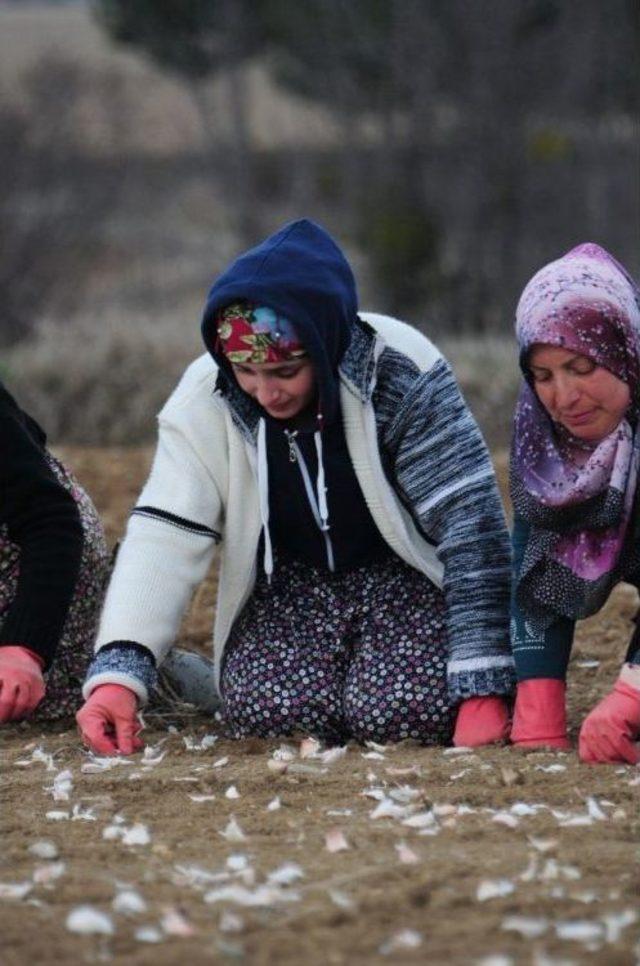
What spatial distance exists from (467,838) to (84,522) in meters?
1.59

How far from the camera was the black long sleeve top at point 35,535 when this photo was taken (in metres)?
4.07

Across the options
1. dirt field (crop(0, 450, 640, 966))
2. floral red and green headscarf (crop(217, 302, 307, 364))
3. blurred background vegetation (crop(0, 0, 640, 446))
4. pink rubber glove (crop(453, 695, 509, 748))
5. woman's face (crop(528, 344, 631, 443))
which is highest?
blurred background vegetation (crop(0, 0, 640, 446))

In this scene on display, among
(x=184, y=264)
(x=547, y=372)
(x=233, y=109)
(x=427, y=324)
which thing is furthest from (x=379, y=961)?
(x=184, y=264)

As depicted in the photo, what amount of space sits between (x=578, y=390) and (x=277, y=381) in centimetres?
66

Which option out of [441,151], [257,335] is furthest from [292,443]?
[441,151]

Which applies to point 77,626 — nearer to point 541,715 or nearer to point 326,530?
point 326,530

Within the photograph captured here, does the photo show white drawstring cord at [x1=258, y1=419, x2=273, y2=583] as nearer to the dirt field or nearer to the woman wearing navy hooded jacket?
the woman wearing navy hooded jacket

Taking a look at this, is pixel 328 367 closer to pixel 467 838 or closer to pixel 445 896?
pixel 467 838

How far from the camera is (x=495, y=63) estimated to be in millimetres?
11398

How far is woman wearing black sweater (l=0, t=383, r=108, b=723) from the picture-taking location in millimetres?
4031

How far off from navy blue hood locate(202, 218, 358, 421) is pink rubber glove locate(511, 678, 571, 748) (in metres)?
0.76

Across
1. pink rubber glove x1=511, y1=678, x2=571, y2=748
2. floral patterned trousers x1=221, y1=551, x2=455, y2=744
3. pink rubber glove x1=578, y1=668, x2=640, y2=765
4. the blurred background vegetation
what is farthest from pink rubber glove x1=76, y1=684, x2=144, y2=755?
the blurred background vegetation

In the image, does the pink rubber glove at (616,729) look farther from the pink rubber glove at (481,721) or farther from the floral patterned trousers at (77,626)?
the floral patterned trousers at (77,626)

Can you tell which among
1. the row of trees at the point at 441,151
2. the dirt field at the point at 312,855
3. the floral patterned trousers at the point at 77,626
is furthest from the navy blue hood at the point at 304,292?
the row of trees at the point at 441,151
